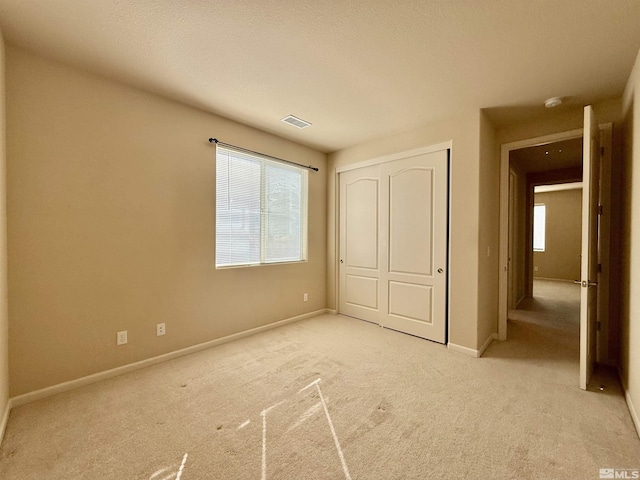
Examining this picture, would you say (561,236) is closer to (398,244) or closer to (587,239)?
(398,244)

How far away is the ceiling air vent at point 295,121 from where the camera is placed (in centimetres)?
321

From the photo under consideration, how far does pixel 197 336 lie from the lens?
9.88ft

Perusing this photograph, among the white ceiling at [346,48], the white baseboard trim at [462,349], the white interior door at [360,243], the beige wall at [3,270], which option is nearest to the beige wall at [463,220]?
the white baseboard trim at [462,349]

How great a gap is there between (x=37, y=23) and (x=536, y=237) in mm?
10566

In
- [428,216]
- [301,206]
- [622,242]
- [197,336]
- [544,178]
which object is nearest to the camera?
[622,242]

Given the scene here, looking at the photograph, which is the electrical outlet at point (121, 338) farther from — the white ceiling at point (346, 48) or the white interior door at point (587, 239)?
the white interior door at point (587, 239)

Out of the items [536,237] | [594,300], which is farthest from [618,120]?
[536,237]

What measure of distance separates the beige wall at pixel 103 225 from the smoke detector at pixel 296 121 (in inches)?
24.0

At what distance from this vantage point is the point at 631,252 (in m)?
2.15

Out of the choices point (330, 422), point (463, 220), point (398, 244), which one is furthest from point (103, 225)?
point (463, 220)

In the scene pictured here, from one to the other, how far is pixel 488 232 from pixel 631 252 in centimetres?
121

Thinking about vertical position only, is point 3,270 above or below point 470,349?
above

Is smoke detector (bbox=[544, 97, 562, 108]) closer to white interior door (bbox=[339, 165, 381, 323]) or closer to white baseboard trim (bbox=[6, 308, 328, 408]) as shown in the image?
white interior door (bbox=[339, 165, 381, 323])

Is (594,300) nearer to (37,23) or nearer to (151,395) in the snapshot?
(151,395)
